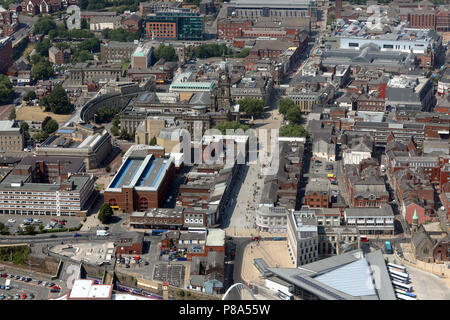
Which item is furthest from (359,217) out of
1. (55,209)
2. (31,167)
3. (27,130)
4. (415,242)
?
(27,130)

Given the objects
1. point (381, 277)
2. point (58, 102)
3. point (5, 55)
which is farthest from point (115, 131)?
point (381, 277)

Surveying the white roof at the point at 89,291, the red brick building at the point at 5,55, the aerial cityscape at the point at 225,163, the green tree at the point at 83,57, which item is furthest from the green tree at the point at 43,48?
the white roof at the point at 89,291

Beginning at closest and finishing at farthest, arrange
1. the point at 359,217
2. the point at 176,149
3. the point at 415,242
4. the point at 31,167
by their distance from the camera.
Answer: the point at 415,242 → the point at 359,217 → the point at 31,167 → the point at 176,149

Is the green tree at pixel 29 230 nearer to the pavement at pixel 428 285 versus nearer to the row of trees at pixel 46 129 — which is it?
the row of trees at pixel 46 129

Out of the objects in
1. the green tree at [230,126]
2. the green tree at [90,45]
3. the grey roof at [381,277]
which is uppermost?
the green tree at [90,45]

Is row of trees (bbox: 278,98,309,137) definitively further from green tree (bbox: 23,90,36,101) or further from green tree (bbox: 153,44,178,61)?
green tree (bbox: 23,90,36,101)

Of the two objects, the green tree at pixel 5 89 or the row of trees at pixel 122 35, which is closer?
the green tree at pixel 5 89

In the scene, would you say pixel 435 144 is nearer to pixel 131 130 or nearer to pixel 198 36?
pixel 131 130
